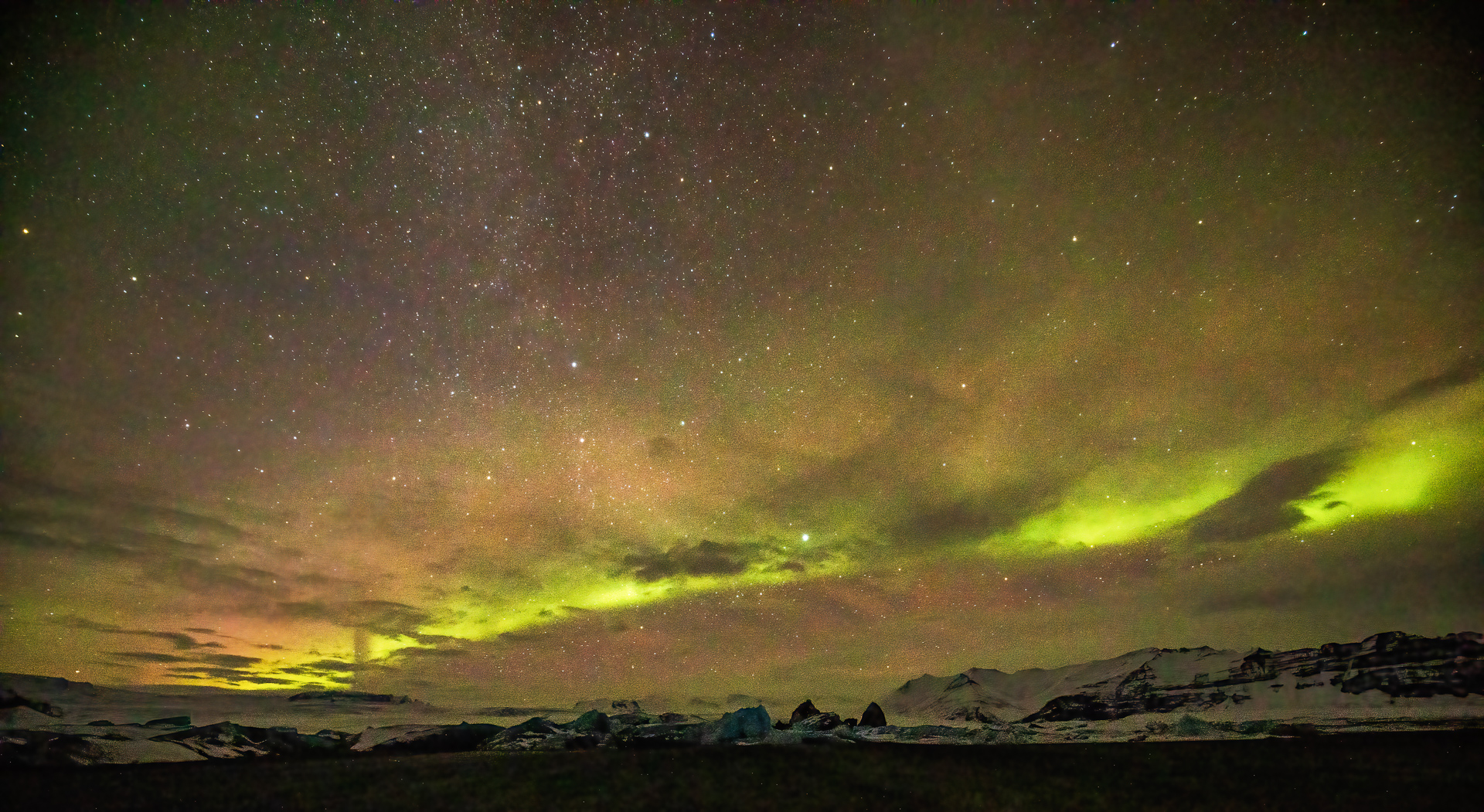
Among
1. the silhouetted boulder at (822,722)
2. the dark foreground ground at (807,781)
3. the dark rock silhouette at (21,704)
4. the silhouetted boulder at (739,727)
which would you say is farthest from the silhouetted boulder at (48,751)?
the silhouetted boulder at (822,722)

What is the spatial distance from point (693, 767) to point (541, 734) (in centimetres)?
4410

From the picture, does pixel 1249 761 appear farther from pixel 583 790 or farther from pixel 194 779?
pixel 194 779

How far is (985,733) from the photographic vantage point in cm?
6781

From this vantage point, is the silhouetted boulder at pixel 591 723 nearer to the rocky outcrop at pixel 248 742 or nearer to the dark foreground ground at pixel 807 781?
the rocky outcrop at pixel 248 742

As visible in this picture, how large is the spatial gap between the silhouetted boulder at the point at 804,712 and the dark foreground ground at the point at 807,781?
276ft

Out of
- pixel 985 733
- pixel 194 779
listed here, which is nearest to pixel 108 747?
pixel 194 779

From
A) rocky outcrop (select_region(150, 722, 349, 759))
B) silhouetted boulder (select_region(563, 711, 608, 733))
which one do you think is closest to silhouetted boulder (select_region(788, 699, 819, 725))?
silhouetted boulder (select_region(563, 711, 608, 733))

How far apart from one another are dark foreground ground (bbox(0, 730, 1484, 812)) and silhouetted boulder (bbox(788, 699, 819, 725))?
84.1 meters

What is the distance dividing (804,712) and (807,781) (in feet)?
308

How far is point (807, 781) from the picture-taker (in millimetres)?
26406

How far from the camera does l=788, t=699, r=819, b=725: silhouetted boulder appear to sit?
349 ft

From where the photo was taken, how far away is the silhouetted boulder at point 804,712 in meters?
106

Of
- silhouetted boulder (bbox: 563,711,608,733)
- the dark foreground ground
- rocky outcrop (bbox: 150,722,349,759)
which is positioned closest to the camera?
the dark foreground ground

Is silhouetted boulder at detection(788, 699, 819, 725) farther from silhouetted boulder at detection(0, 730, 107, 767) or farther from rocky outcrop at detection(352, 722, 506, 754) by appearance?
silhouetted boulder at detection(0, 730, 107, 767)
